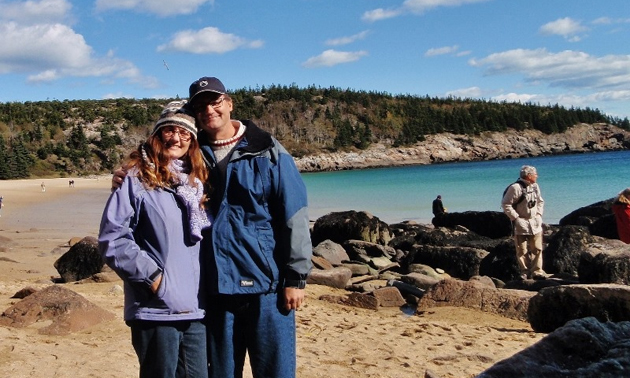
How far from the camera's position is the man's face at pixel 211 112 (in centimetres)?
332

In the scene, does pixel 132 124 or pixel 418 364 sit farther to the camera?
pixel 132 124

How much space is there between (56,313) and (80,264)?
4116mm

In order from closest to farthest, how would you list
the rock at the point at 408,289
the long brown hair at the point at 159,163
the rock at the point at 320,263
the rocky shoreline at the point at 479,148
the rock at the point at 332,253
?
the long brown hair at the point at 159,163 < the rock at the point at 408,289 < the rock at the point at 320,263 < the rock at the point at 332,253 < the rocky shoreline at the point at 479,148

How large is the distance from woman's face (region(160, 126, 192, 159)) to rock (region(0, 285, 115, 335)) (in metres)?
3.55

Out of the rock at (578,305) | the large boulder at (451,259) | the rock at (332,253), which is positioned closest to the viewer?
the rock at (578,305)

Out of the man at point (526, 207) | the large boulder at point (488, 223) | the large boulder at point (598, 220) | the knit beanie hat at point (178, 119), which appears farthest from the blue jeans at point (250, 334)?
the large boulder at point (488, 223)

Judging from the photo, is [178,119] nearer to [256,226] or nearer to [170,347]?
[256,226]

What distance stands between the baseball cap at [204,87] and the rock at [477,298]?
5.48 metres

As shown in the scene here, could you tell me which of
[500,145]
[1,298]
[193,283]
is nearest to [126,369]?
[193,283]

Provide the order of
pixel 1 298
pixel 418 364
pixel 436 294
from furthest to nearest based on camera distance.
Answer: pixel 436 294 → pixel 1 298 → pixel 418 364

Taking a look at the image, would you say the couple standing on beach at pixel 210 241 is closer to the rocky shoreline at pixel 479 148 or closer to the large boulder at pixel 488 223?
the large boulder at pixel 488 223

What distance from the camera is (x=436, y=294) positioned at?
8.34m

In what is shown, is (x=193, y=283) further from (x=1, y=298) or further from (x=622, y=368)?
(x=1, y=298)

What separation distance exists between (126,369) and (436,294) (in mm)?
4406
